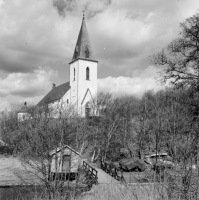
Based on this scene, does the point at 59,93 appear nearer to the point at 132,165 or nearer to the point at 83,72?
the point at 83,72

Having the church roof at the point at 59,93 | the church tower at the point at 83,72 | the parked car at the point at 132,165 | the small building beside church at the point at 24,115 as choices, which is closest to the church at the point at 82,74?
the church tower at the point at 83,72

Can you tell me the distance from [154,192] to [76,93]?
4358cm

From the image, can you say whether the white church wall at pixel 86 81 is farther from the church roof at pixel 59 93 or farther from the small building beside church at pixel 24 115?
the small building beside church at pixel 24 115

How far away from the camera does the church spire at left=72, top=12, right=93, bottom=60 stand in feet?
162

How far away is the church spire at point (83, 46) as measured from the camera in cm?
4928

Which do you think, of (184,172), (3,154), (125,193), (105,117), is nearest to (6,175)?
(3,154)

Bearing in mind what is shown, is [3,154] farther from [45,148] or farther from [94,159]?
[45,148]

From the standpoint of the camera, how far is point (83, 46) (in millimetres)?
49625

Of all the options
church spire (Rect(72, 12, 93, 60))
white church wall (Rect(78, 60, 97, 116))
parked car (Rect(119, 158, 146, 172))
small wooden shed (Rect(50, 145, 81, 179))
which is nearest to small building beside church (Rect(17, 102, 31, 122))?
white church wall (Rect(78, 60, 97, 116))

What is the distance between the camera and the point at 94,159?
34.8 m

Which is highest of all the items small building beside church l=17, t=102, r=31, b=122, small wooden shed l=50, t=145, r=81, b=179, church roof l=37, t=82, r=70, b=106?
church roof l=37, t=82, r=70, b=106

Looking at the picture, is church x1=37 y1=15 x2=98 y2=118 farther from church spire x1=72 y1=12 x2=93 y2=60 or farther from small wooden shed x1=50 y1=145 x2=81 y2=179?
small wooden shed x1=50 y1=145 x2=81 y2=179

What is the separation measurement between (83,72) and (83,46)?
5.64m

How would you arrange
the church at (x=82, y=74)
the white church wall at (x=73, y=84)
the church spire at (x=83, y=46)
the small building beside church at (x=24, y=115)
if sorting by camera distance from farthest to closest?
the church spire at (x=83, y=46) → the white church wall at (x=73, y=84) → the church at (x=82, y=74) → the small building beside church at (x=24, y=115)
